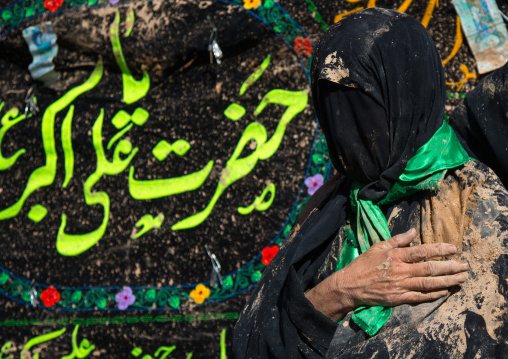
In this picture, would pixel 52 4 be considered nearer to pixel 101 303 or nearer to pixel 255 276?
pixel 101 303

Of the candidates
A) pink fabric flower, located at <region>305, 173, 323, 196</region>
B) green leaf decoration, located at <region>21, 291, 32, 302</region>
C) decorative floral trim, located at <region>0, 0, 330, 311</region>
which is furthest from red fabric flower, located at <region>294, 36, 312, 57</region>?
green leaf decoration, located at <region>21, 291, 32, 302</region>

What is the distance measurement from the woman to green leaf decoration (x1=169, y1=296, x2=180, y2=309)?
1045 millimetres

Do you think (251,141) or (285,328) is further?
(251,141)

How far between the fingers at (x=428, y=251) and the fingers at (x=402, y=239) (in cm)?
2

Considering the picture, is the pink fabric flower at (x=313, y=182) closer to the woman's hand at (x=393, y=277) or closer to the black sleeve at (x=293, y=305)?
the black sleeve at (x=293, y=305)

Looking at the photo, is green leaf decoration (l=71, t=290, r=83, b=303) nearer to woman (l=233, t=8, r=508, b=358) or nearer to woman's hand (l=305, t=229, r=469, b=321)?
woman (l=233, t=8, r=508, b=358)

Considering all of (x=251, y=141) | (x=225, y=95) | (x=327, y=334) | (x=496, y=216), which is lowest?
(x=251, y=141)

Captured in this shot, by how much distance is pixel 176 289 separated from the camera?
6.68ft

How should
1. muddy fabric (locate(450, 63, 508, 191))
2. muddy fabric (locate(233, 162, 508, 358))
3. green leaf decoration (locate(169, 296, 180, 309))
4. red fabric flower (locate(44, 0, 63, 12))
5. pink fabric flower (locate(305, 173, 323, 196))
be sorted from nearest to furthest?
muddy fabric (locate(233, 162, 508, 358)) → muddy fabric (locate(450, 63, 508, 191)) → pink fabric flower (locate(305, 173, 323, 196)) → green leaf decoration (locate(169, 296, 180, 309)) → red fabric flower (locate(44, 0, 63, 12))

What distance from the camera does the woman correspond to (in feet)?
2.73

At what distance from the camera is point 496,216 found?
85 cm

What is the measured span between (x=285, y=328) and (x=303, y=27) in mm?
1245

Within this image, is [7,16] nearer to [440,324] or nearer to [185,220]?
[185,220]

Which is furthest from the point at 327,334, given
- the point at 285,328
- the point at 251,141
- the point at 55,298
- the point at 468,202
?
the point at 55,298
